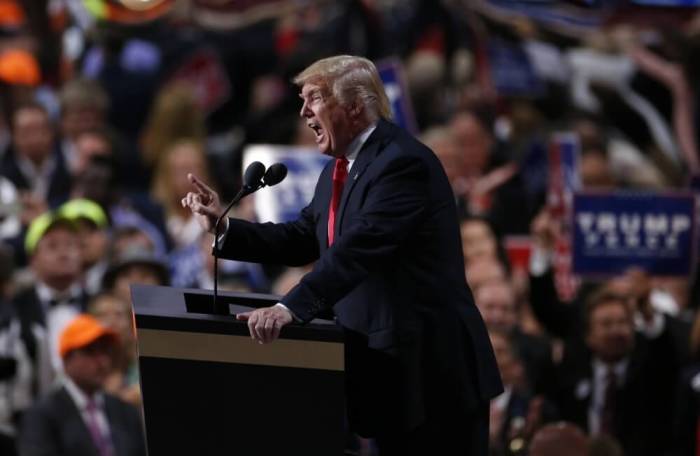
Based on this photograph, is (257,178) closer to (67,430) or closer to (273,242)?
(273,242)

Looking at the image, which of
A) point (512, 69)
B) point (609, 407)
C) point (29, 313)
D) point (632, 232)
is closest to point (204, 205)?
point (29, 313)

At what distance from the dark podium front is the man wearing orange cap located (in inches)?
126

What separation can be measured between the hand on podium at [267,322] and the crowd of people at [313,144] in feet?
8.07

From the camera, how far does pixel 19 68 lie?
14.1 metres

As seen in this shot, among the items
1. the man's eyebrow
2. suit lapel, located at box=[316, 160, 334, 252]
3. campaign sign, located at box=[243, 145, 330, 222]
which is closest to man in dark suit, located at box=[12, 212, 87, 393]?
campaign sign, located at box=[243, 145, 330, 222]

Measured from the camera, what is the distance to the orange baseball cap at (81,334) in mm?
9406

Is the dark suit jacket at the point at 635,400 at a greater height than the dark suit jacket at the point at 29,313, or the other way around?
the dark suit jacket at the point at 29,313

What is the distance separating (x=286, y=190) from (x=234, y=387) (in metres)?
4.88

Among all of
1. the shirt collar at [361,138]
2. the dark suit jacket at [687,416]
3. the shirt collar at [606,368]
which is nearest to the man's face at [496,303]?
the shirt collar at [606,368]

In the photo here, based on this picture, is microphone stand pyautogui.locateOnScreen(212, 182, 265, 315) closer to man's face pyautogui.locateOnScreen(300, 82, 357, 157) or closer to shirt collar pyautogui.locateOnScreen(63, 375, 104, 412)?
man's face pyautogui.locateOnScreen(300, 82, 357, 157)

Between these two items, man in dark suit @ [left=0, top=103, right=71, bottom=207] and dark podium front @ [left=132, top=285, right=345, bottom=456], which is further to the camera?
man in dark suit @ [left=0, top=103, right=71, bottom=207]

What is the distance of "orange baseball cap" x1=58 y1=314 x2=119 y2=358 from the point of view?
30.9ft

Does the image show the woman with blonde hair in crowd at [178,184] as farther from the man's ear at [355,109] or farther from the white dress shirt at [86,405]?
the man's ear at [355,109]

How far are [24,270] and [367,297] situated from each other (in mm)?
5275
